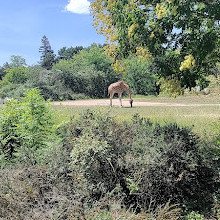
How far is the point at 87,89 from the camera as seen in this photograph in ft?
126

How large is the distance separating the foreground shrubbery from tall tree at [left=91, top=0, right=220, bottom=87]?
1.59 meters

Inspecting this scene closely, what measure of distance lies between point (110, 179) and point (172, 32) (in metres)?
3.61

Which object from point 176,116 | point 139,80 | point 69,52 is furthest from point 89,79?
point 69,52

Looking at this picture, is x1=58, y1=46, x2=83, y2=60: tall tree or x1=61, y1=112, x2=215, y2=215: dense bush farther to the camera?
x1=58, y1=46, x2=83, y2=60: tall tree

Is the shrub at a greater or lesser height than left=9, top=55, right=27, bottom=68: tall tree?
lesser

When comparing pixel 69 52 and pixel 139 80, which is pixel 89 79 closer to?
pixel 139 80

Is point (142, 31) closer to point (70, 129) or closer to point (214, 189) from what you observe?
point (70, 129)

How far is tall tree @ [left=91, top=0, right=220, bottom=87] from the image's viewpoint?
4.40 metres

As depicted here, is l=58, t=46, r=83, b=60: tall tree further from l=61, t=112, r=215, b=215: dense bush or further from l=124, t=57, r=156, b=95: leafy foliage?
l=61, t=112, r=215, b=215: dense bush

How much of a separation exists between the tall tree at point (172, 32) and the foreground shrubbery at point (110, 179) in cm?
159

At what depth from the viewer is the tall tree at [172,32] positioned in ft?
14.4

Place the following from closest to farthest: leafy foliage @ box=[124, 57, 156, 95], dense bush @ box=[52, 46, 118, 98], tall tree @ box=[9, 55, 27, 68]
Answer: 1. leafy foliage @ box=[124, 57, 156, 95]
2. dense bush @ box=[52, 46, 118, 98]
3. tall tree @ box=[9, 55, 27, 68]

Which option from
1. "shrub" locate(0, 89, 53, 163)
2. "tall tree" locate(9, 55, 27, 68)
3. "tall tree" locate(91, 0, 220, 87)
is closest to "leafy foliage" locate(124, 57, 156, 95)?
"tall tree" locate(91, 0, 220, 87)

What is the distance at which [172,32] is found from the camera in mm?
5707
